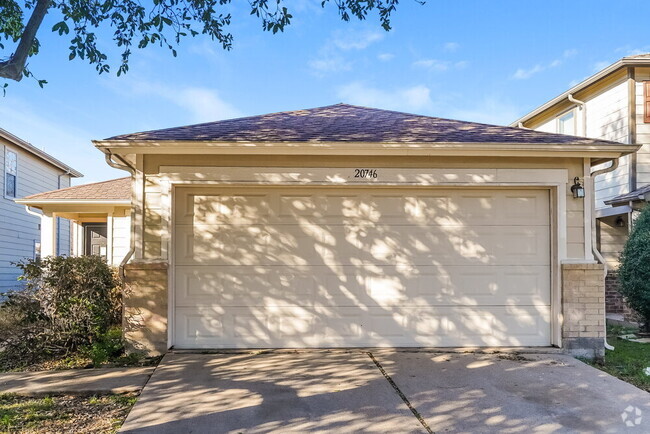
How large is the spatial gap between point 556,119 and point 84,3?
11978 mm

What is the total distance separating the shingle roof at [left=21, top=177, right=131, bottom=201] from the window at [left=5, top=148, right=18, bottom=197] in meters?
2.90

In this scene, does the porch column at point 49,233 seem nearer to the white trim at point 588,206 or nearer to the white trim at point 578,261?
the white trim at point 578,261

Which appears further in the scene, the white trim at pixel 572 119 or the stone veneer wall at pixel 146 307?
the white trim at pixel 572 119

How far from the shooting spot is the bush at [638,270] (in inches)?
299

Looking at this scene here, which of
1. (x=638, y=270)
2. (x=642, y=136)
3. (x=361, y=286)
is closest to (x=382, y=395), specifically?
(x=361, y=286)

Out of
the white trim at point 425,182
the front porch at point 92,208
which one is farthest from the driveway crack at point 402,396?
the front porch at point 92,208

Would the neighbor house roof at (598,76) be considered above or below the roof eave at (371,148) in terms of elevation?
above

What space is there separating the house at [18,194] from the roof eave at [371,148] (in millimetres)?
8894

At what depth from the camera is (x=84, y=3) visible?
5.12 meters

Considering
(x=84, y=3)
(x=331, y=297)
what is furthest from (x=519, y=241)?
(x=84, y=3)

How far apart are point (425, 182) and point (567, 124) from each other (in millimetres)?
8542

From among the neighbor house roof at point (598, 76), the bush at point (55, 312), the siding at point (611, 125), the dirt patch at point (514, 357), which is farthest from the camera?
the siding at point (611, 125)

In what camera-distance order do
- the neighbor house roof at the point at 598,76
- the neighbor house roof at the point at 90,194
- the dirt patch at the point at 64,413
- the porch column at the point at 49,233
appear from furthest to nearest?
the porch column at the point at 49,233
the neighbor house roof at the point at 90,194
the neighbor house roof at the point at 598,76
the dirt patch at the point at 64,413

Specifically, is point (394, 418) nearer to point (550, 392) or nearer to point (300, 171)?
point (550, 392)
